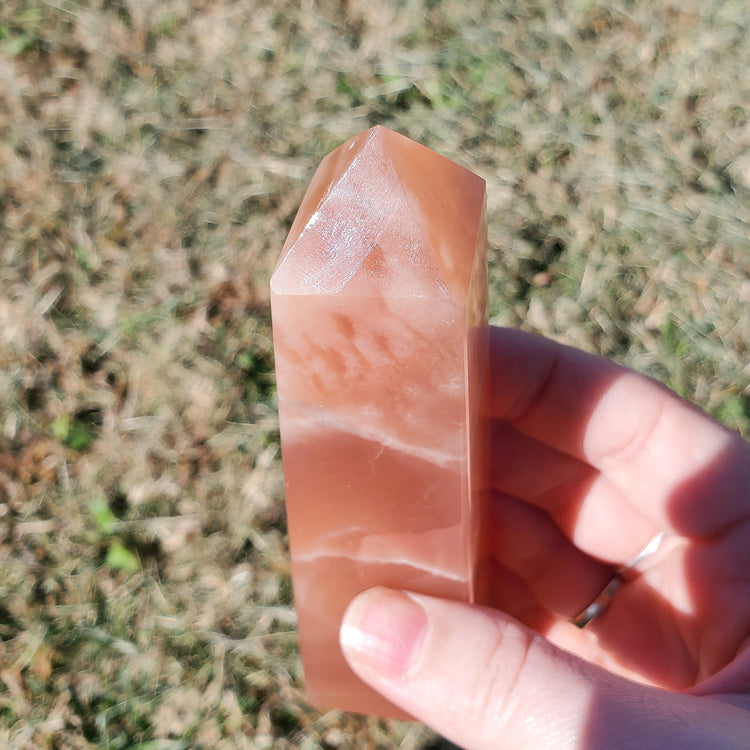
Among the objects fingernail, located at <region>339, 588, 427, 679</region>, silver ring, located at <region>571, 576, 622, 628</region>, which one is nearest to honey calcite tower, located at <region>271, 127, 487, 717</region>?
fingernail, located at <region>339, 588, 427, 679</region>

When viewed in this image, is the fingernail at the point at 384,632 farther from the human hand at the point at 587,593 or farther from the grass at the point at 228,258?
the grass at the point at 228,258

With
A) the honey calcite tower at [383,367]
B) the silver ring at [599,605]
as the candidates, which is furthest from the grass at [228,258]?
the honey calcite tower at [383,367]

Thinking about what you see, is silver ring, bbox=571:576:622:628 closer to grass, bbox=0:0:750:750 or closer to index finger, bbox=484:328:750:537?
index finger, bbox=484:328:750:537

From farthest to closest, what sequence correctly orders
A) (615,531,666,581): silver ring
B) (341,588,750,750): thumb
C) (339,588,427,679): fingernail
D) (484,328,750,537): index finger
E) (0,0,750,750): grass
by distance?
(0,0,750,750): grass → (615,531,666,581): silver ring → (484,328,750,537): index finger → (339,588,427,679): fingernail → (341,588,750,750): thumb

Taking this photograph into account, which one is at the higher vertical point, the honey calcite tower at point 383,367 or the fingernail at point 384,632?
the honey calcite tower at point 383,367

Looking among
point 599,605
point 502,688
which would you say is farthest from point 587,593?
point 502,688

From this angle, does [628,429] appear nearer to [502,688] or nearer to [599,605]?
[599,605]

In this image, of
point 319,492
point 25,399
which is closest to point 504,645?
point 319,492
